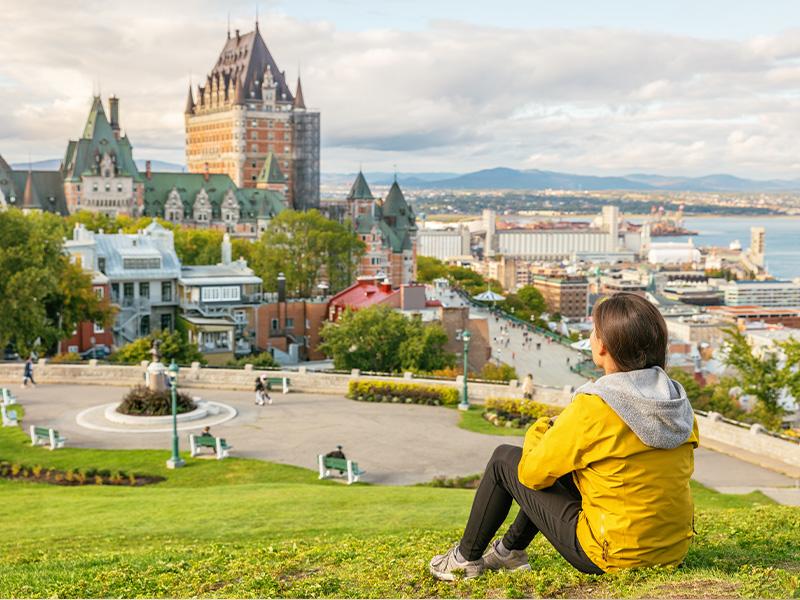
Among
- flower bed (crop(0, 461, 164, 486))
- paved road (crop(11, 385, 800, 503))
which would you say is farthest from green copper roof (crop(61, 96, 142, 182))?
flower bed (crop(0, 461, 164, 486))

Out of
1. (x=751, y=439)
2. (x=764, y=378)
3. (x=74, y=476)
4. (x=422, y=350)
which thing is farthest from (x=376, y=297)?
(x=74, y=476)

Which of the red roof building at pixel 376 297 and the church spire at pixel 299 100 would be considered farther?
the church spire at pixel 299 100

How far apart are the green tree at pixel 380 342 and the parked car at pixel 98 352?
1160cm

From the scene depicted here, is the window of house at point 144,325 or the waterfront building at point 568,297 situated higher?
the window of house at point 144,325

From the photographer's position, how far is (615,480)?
4.91 m

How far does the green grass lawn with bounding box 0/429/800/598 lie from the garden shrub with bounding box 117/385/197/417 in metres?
9.49

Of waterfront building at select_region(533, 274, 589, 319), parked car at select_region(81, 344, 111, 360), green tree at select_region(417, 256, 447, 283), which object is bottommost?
waterfront building at select_region(533, 274, 589, 319)

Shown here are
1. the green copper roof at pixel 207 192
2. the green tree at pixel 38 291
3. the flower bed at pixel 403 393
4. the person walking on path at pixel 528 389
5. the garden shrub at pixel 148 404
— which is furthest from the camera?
the green copper roof at pixel 207 192

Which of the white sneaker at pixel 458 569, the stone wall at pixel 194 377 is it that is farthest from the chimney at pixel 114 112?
the white sneaker at pixel 458 569

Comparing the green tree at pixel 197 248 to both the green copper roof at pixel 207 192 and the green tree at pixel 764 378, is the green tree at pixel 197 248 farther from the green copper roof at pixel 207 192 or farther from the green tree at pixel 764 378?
the green tree at pixel 764 378

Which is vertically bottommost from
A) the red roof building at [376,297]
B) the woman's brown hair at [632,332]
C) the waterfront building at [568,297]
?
the waterfront building at [568,297]

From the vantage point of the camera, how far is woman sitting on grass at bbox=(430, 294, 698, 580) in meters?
4.85

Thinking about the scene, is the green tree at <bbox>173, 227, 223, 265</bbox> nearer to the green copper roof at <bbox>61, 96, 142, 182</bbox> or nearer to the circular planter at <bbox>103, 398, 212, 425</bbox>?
the green copper roof at <bbox>61, 96, 142, 182</bbox>

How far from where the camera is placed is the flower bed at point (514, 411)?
25250mm
